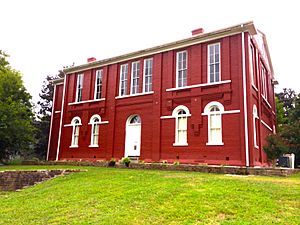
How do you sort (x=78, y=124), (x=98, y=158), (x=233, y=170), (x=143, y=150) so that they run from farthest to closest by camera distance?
(x=78, y=124), (x=98, y=158), (x=143, y=150), (x=233, y=170)

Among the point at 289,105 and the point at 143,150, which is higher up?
the point at 289,105

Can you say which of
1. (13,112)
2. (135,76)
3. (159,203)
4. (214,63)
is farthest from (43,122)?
(159,203)

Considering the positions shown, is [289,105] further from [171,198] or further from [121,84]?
[171,198]

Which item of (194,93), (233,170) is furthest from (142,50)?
(233,170)

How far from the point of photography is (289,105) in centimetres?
3534

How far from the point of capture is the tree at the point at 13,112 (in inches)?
914

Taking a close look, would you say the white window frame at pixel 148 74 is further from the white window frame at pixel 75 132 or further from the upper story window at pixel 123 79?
the white window frame at pixel 75 132

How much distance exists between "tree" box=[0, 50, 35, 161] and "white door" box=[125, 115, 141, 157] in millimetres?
9435

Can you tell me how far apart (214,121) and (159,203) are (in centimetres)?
1011

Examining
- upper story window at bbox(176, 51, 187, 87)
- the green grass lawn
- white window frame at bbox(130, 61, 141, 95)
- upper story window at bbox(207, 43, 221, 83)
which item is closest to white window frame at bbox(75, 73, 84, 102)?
white window frame at bbox(130, 61, 141, 95)

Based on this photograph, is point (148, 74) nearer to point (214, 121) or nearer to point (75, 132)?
point (214, 121)

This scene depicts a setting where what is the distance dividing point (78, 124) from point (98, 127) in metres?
2.12

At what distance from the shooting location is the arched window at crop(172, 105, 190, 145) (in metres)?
17.8

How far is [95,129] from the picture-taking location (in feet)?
72.4
